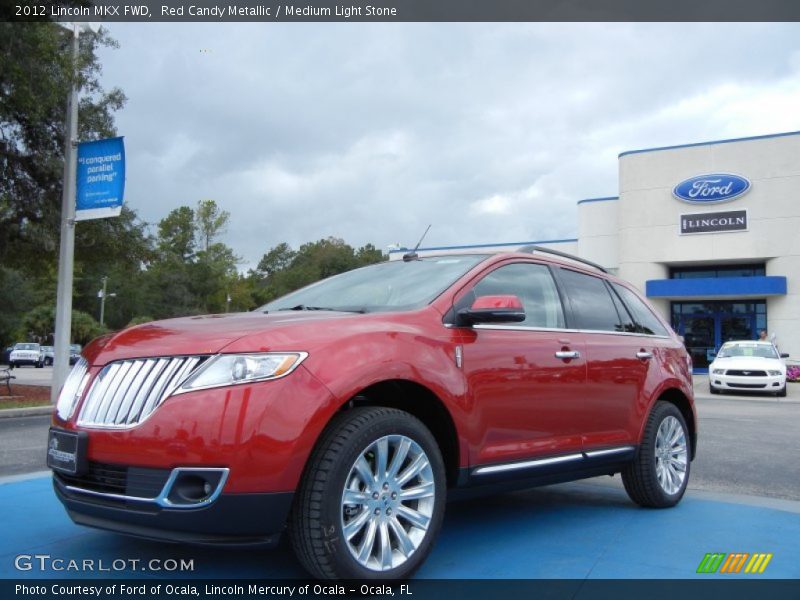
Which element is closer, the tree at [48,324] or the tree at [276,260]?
the tree at [48,324]

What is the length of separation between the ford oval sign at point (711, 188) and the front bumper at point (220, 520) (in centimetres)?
3325

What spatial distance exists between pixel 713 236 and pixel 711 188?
210 centimetres

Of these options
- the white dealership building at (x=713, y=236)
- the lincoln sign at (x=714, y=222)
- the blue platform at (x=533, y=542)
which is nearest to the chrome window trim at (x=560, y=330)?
the blue platform at (x=533, y=542)

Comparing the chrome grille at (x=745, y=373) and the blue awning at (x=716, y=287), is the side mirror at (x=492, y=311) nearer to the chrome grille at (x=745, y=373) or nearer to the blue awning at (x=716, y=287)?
the chrome grille at (x=745, y=373)

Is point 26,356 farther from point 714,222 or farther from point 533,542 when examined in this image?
point 533,542

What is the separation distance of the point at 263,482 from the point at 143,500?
1.69 ft

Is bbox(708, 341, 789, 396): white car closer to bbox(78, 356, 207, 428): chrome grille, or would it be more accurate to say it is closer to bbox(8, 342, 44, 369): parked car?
bbox(78, 356, 207, 428): chrome grille

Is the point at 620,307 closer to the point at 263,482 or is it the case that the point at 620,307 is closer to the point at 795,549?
the point at 795,549

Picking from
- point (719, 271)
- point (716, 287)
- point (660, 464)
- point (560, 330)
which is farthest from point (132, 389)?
point (719, 271)

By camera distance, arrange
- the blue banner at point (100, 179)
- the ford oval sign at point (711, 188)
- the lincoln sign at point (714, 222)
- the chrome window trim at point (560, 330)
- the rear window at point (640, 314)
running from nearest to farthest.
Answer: the chrome window trim at point (560, 330) → the rear window at point (640, 314) → the blue banner at point (100, 179) → the ford oval sign at point (711, 188) → the lincoln sign at point (714, 222)

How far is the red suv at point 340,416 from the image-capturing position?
2.97 meters

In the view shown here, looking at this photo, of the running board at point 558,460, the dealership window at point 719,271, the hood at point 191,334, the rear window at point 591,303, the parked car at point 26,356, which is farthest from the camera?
the parked car at point 26,356

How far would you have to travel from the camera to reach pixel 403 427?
337 cm

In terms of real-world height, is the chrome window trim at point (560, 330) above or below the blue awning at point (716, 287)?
below
